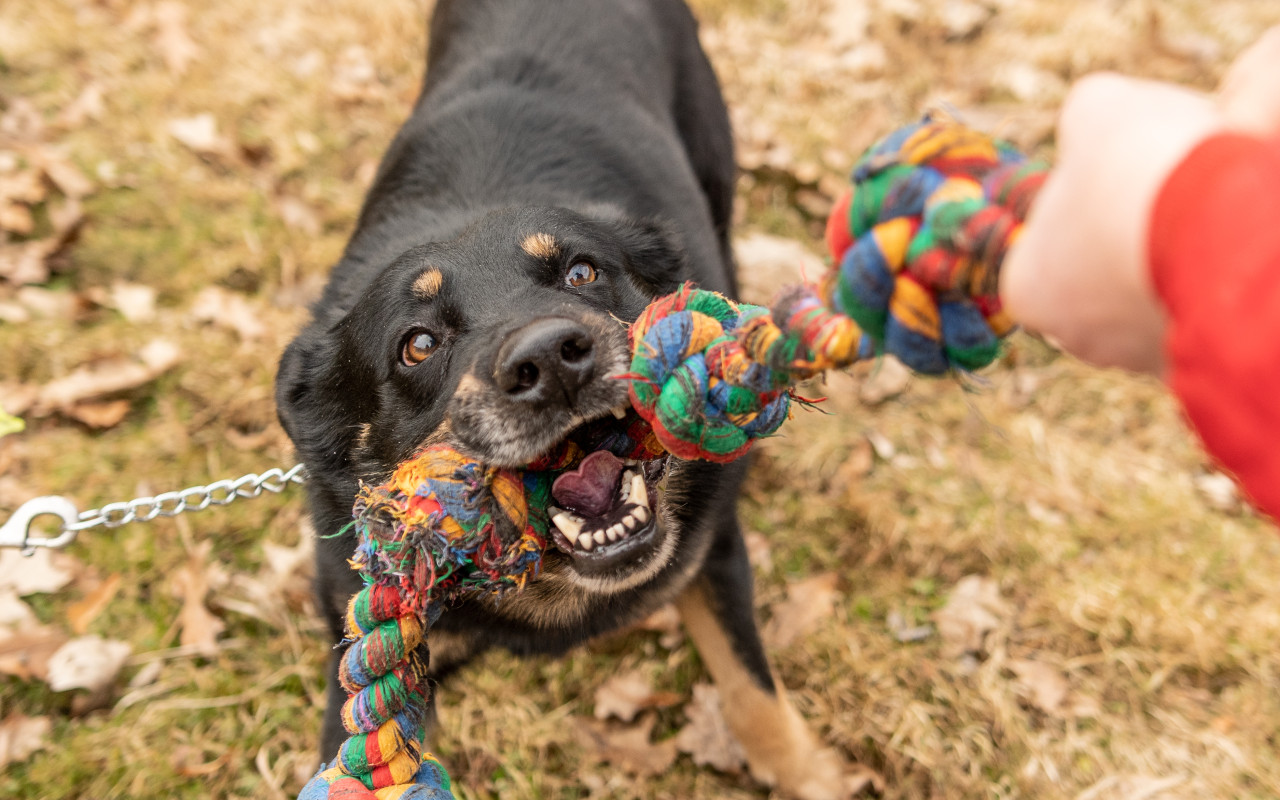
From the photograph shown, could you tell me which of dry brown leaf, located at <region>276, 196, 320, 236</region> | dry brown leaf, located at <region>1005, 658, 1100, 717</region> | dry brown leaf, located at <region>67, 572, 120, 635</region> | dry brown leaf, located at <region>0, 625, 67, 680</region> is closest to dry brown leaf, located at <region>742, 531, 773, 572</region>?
dry brown leaf, located at <region>1005, 658, 1100, 717</region>

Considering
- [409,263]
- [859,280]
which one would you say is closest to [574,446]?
[409,263]

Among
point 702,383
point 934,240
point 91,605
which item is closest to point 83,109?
point 91,605

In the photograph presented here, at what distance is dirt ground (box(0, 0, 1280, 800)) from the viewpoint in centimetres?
275

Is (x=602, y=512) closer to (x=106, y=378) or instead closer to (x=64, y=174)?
(x=106, y=378)

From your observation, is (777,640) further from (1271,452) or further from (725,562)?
(1271,452)

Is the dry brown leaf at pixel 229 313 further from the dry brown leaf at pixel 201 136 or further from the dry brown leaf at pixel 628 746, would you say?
the dry brown leaf at pixel 628 746

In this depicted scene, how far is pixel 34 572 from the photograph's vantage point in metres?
2.99

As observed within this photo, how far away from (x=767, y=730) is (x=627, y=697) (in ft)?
1.73

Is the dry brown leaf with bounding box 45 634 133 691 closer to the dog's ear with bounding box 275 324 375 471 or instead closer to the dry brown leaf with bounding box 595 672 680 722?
the dog's ear with bounding box 275 324 375 471

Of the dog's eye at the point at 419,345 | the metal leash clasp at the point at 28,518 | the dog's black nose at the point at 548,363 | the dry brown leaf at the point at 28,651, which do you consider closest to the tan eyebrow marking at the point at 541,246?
the dog's eye at the point at 419,345

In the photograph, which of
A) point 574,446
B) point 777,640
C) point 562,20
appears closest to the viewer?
point 574,446

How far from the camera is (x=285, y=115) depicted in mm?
5211

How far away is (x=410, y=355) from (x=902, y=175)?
1555 millimetres

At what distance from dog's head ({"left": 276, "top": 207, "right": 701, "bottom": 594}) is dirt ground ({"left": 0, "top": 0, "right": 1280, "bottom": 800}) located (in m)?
0.83
